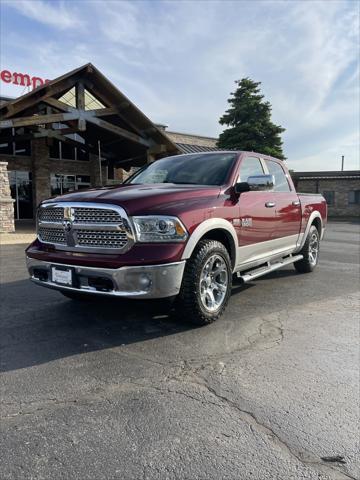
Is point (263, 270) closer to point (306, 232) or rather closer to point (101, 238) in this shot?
point (306, 232)

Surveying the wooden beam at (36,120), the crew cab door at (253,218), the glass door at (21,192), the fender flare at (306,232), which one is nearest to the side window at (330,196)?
the glass door at (21,192)

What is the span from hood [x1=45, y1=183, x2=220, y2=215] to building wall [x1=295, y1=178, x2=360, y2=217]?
109 ft

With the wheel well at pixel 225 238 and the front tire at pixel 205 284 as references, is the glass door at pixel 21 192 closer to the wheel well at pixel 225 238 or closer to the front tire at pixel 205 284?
the wheel well at pixel 225 238

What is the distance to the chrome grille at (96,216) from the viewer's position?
3.77m

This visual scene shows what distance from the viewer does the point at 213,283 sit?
4410 mm

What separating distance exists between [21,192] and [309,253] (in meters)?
20.0

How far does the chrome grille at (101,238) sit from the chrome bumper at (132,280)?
25 cm

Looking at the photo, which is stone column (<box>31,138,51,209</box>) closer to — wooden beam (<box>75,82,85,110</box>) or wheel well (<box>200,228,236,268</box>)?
wooden beam (<box>75,82,85,110</box>)

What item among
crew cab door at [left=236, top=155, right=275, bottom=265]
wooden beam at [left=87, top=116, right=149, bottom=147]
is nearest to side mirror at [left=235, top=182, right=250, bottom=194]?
crew cab door at [left=236, top=155, right=275, bottom=265]

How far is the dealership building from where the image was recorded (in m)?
15.7

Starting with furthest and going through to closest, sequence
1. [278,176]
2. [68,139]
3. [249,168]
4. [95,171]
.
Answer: [95,171]
[68,139]
[278,176]
[249,168]

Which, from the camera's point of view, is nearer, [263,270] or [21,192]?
[263,270]

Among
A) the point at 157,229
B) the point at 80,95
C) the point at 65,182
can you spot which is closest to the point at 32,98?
the point at 80,95

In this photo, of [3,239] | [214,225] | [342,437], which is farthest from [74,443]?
[3,239]
